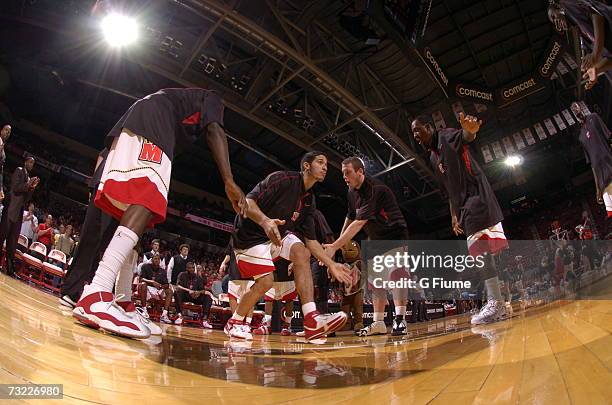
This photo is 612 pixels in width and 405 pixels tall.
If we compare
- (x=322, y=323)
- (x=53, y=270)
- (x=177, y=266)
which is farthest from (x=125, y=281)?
(x=177, y=266)

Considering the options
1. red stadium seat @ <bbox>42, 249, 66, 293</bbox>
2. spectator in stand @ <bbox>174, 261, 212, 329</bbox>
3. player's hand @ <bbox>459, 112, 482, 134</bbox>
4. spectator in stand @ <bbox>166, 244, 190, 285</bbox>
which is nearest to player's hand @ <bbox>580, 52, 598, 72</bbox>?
player's hand @ <bbox>459, 112, 482, 134</bbox>

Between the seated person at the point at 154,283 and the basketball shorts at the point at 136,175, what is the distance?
18.4 feet

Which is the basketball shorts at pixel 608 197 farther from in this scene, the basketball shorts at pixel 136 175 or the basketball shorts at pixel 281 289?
the basketball shorts at pixel 136 175

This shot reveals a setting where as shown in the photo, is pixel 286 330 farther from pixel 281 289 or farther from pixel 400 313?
pixel 400 313

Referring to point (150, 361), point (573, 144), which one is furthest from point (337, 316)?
point (573, 144)

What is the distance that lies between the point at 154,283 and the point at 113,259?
5.97 metres

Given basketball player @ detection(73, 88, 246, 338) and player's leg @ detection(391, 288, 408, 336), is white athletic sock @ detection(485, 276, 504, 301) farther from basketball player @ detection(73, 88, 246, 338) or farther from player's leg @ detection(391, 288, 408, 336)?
basketball player @ detection(73, 88, 246, 338)

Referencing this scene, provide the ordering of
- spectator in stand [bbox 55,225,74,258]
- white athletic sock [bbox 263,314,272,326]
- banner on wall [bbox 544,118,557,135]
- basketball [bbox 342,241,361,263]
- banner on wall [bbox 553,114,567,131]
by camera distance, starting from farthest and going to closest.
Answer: banner on wall [bbox 544,118,557,135], banner on wall [bbox 553,114,567,131], spectator in stand [bbox 55,225,74,258], white athletic sock [bbox 263,314,272,326], basketball [bbox 342,241,361,263]

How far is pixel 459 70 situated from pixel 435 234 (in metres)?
10.4

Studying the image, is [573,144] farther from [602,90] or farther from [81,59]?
[81,59]

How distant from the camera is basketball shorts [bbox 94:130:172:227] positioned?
1863mm

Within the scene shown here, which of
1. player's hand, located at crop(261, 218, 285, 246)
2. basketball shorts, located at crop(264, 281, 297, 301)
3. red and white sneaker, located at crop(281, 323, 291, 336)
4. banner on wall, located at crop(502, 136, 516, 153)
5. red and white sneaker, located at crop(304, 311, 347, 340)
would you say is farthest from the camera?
banner on wall, located at crop(502, 136, 516, 153)

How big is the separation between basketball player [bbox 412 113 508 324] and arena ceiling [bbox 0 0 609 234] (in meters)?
3.10

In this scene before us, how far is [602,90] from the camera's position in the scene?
43.1ft
